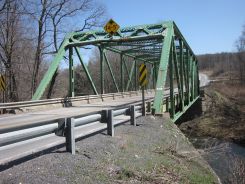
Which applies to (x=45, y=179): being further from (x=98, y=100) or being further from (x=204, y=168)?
(x=98, y=100)

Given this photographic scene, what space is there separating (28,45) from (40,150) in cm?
Result: 3628

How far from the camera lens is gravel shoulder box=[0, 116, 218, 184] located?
605 cm

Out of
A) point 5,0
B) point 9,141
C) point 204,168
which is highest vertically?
point 5,0

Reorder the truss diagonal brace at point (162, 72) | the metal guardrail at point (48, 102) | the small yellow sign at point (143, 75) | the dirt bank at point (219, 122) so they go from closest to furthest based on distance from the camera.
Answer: the small yellow sign at point (143, 75) → the truss diagonal brace at point (162, 72) → the metal guardrail at point (48, 102) → the dirt bank at point (219, 122)

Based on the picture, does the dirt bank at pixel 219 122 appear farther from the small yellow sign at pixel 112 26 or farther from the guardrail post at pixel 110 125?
the guardrail post at pixel 110 125

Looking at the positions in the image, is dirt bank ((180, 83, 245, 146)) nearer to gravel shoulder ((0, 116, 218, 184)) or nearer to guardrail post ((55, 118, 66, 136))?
gravel shoulder ((0, 116, 218, 184))

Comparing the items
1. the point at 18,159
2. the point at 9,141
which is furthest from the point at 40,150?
the point at 9,141

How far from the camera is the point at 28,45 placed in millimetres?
41531

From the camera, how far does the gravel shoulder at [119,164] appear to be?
605 centimetres

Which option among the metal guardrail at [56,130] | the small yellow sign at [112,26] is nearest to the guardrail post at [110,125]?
the metal guardrail at [56,130]

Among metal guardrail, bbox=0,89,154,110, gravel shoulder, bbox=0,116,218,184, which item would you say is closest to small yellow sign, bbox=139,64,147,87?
gravel shoulder, bbox=0,116,218,184

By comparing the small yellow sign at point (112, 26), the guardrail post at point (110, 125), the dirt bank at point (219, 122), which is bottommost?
the dirt bank at point (219, 122)

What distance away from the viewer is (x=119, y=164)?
24.7 ft

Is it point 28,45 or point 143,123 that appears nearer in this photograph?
point 143,123
